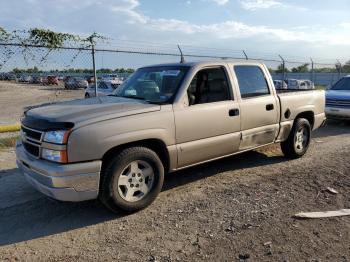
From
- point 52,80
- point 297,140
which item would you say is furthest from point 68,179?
point 52,80

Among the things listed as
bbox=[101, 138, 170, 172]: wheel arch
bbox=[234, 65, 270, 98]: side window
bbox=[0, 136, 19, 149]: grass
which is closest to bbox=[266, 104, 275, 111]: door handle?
bbox=[234, 65, 270, 98]: side window

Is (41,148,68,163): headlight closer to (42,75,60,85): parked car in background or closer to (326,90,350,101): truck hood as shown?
(326,90,350,101): truck hood

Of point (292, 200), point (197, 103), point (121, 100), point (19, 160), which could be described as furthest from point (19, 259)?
point (292, 200)

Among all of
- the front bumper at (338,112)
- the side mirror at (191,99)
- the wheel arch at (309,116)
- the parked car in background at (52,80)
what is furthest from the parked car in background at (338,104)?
the parked car in background at (52,80)

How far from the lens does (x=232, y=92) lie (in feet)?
18.6

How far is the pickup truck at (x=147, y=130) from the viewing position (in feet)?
13.5

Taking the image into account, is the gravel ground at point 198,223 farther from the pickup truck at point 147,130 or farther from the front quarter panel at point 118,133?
the front quarter panel at point 118,133

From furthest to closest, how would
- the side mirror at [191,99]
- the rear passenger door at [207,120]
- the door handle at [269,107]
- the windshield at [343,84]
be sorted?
1. the windshield at [343,84]
2. the door handle at [269,107]
3. the side mirror at [191,99]
4. the rear passenger door at [207,120]

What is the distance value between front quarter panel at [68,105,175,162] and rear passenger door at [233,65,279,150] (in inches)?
58.5

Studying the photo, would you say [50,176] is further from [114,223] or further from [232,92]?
[232,92]

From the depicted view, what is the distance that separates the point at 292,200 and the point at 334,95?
302 inches

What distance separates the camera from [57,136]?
4059 mm

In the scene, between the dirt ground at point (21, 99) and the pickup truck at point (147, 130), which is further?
the dirt ground at point (21, 99)

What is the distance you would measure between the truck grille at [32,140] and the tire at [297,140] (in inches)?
A: 175
